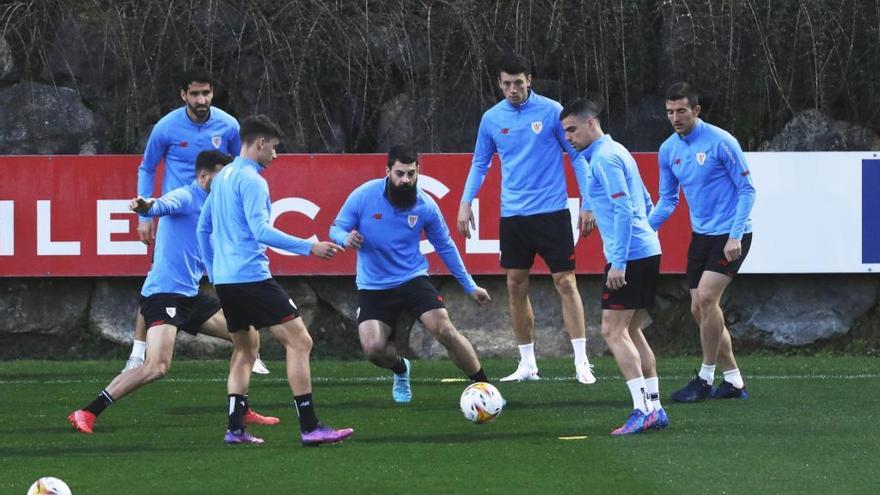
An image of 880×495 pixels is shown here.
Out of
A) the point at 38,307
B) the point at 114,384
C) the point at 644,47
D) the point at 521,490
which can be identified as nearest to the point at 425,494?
the point at 521,490

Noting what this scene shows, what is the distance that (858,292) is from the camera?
48.0 feet

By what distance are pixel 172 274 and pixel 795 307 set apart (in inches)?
268

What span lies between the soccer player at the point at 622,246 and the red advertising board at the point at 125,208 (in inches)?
192

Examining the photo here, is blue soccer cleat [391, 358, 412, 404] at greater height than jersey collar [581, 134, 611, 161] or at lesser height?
lesser

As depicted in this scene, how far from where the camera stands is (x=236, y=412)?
28.7 feet

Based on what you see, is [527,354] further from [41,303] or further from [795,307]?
[41,303]

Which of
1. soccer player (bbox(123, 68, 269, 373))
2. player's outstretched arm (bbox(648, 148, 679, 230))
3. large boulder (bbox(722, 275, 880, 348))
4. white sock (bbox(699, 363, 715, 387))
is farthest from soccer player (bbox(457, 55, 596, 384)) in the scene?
large boulder (bbox(722, 275, 880, 348))

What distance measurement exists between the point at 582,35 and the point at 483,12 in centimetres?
99

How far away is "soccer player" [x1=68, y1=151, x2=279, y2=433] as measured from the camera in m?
9.56

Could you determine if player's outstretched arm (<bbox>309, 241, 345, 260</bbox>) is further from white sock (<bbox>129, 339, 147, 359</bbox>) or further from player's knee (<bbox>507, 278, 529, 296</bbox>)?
white sock (<bbox>129, 339, 147, 359</bbox>)

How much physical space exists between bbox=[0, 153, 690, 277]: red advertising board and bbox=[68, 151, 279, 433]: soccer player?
151 inches

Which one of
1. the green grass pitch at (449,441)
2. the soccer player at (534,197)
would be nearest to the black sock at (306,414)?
the green grass pitch at (449,441)

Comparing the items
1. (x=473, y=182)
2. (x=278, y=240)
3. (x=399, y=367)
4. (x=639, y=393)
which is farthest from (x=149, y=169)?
(x=639, y=393)

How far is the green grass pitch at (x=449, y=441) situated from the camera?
726cm
